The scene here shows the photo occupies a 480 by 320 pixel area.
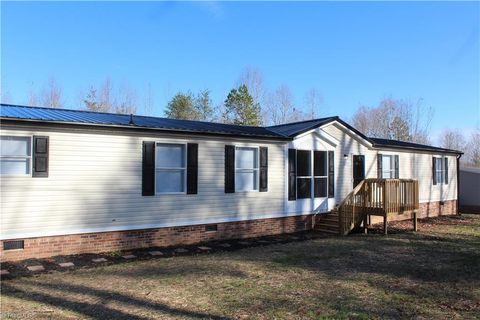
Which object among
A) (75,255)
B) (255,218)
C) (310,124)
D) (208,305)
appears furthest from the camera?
(310,124)

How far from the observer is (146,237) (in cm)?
999

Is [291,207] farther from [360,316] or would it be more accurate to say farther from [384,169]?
[360,316]

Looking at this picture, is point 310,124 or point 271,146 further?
point 310,124

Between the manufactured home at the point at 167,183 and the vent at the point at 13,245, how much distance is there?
0.02 m

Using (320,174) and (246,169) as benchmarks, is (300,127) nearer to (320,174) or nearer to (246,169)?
(320,174)

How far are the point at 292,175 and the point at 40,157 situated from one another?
7.20 meters

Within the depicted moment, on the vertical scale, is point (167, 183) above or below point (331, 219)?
above

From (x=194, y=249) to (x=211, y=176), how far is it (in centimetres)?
203

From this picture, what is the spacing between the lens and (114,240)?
31.4ft

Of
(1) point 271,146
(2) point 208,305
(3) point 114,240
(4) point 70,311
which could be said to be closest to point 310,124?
(1) point 271,146

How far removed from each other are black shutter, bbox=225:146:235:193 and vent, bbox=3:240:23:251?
16.8 ft

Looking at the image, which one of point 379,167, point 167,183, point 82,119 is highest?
point 82,119

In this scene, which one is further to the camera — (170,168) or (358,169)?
(358,169)

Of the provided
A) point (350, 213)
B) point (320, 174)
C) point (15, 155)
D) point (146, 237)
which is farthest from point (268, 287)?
point (320, 174)
